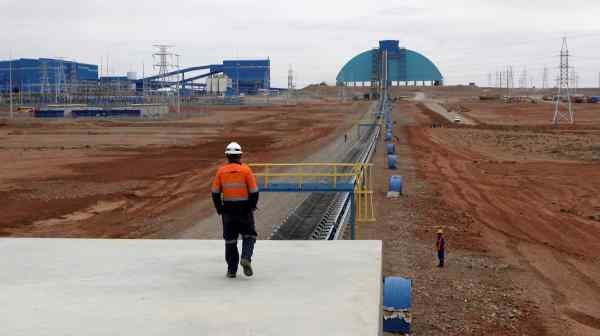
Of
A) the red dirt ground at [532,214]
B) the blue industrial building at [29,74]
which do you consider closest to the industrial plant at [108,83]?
the blue industrial building at [29,74]

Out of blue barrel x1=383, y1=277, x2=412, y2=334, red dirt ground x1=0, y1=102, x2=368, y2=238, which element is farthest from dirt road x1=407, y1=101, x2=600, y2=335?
red dirt ground x1=0, y1=102, x2=368, y2=238

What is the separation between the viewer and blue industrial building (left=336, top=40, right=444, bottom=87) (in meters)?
131

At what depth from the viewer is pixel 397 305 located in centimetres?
764

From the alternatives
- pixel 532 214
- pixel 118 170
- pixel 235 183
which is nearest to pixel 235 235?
pixel 235 183

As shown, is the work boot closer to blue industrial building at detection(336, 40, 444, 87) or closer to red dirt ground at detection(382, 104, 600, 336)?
red dirt ground at detection(382, 104, 600, 336)

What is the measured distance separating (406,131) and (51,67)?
92.3 m

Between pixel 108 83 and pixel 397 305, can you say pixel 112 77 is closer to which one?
pixel 108 83

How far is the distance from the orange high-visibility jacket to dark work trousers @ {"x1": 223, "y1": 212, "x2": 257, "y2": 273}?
0.21 meters

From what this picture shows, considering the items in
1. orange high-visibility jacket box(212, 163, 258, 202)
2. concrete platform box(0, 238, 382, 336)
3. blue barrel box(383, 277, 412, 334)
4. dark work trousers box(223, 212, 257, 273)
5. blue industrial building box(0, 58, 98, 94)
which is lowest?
blue barrel box(383, 277, 412, 334)

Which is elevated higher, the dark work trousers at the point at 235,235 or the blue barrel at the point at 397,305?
the dark work trousers at the point at 235,235

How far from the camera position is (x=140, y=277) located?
779cm

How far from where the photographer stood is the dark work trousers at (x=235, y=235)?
773cm

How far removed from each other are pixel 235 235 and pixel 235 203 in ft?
1.19

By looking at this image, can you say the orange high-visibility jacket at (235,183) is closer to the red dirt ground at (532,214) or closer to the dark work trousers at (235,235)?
the dark work trousers at (235,235)
